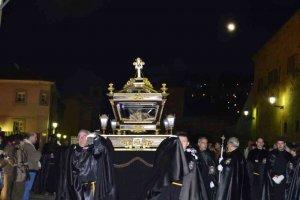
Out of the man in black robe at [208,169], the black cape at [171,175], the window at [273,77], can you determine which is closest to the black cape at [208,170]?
the man in black robe at [208,169]

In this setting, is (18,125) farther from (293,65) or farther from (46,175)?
(46,175)

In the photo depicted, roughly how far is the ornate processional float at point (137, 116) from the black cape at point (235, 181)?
3058mm

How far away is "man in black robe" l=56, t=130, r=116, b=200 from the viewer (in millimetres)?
9195

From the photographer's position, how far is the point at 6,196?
43.7 feet

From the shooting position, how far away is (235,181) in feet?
35.2

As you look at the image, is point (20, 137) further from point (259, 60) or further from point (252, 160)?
point (259, 60)

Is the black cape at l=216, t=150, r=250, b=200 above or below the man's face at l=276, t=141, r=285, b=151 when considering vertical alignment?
below

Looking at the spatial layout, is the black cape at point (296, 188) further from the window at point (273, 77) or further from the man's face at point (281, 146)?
the window at point (273, 77)

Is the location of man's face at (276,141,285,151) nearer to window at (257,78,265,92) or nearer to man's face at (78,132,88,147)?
man's face at (78,132,88,147)

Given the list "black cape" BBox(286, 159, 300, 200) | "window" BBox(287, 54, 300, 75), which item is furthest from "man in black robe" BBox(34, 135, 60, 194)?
"window" BBox(287, 54, 300, 75)

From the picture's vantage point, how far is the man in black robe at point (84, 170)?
9.20 meters

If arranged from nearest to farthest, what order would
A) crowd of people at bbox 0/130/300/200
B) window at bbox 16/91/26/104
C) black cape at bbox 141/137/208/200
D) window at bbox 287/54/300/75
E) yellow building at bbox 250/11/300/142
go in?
black cape at bbox 141/137/208/200 → crowd of people at bbox 0/130/300/200 → window at bbox 287/54/300/75 → yellow building at bbox 250/11/300/142 → window at bbox 16/91/26/104

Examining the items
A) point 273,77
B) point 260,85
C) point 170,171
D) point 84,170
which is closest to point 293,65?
point 273,77

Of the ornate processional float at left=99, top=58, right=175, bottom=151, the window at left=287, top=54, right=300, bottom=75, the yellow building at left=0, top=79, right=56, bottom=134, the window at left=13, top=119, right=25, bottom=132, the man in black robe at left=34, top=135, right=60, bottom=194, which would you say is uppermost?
the window at left=287, top=54, right=300, bottom=75
